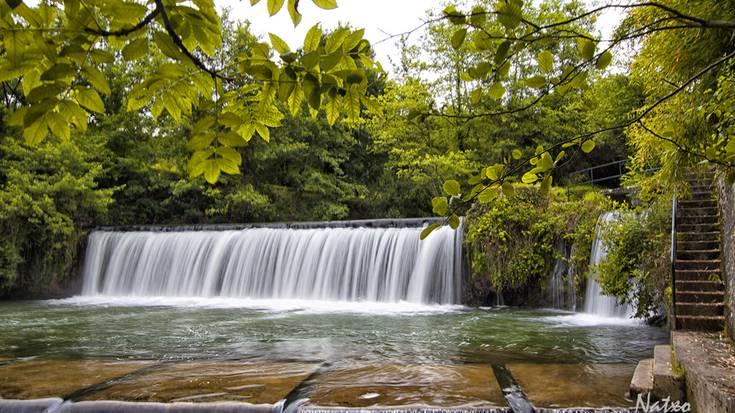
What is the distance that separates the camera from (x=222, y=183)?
21.0m

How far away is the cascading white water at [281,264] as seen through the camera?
12.2 m

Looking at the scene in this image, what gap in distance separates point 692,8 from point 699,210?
2.65 metres

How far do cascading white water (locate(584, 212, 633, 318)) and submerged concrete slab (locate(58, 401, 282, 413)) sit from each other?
6992 mm

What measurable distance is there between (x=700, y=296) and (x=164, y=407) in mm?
5161

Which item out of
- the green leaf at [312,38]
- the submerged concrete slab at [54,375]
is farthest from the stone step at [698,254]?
the green leaf at [312,38]

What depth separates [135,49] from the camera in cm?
118

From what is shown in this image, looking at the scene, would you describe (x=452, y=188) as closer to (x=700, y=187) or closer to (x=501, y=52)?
(x=501, y=52)

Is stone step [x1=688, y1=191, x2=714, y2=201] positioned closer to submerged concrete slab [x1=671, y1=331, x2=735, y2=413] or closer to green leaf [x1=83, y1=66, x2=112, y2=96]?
submerged concrete slab [x1=671, y1=331, x2=735, y2=413]

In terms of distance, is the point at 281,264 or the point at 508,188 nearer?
the point at 508,188

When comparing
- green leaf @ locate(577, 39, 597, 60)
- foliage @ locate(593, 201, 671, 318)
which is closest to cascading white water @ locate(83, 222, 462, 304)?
foliage @ locate(593, 201, 671, 318)

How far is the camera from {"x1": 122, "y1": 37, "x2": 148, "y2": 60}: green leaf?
3.84 feet

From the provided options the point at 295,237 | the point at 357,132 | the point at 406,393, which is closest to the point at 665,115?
the point at 406,393

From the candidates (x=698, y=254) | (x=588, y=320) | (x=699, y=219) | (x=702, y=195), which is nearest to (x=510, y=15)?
(x=698, y=254)

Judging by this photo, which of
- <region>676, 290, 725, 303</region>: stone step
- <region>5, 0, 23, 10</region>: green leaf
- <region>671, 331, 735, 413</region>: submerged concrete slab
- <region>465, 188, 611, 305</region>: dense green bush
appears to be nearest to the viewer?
<region>5, 0, 23, 10</region>: green leaf
